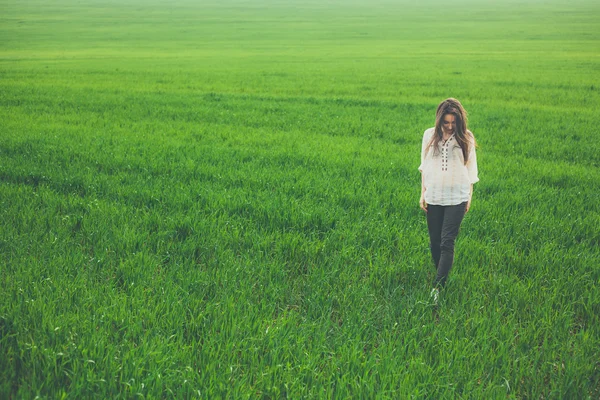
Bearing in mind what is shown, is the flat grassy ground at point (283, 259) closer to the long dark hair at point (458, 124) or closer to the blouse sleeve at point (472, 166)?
the blouse sleeve at point (472, 166)

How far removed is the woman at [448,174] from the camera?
4238 millimetres

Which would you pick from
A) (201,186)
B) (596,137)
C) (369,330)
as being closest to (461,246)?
(369,330)

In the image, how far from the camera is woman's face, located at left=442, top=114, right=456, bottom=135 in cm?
419

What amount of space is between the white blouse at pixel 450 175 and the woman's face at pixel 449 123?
3.2 inches

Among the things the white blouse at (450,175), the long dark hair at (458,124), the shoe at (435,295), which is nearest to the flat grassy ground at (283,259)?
the shoe at (435,295)

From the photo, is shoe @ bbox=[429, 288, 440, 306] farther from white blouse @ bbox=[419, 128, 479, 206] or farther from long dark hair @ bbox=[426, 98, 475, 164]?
long dark hair @ bbox=[426, 98, 475, 164]

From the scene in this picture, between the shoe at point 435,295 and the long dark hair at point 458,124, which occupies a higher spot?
the long dark hair at point 458,124

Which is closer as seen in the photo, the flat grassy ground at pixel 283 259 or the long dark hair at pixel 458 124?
the flat grassy ground at pixel 283 259

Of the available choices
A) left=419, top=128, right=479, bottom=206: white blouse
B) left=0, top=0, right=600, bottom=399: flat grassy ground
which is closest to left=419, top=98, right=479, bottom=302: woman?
left=419, top=128, right=479, bottom=206: white blouse

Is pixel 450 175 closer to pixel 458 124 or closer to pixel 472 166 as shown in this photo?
pixel 472 166

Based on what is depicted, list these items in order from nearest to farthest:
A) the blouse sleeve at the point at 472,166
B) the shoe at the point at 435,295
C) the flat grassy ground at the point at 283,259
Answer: the flat grassy ground at the point at 283,259, the shoe at the point at 435,295, the blouse sleeve at the point at 472,166

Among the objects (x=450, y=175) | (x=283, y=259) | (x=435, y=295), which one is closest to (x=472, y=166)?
(x=450, y=175)

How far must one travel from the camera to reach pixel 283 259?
5008mm

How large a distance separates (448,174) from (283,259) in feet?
6.30
